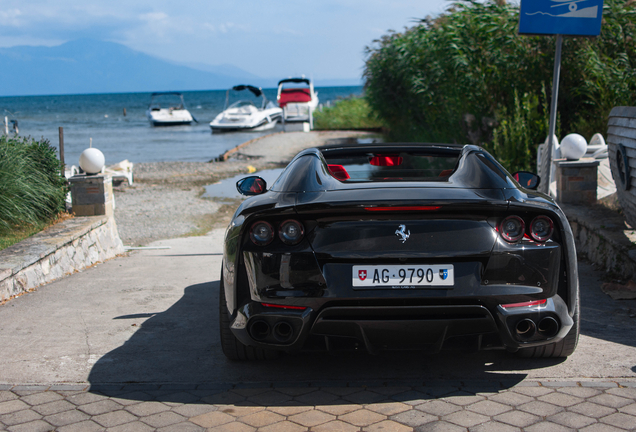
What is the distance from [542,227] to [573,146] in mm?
5045

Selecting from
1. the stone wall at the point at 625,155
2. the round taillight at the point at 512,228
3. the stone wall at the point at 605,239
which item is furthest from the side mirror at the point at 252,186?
the stone wall at the point at 625,155

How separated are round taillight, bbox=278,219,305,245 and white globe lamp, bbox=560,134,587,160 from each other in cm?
553

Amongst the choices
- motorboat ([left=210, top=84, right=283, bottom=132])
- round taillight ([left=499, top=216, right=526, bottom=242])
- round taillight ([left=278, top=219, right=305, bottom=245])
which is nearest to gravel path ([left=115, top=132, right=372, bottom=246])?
Answer: round taillight ([left=278, top=219, right=305, bottom=245])

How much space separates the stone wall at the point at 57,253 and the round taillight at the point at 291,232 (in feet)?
11.3

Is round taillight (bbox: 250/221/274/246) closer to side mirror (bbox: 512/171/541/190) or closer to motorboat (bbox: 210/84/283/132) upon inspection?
side mirror (bbox: 512/171/541/190)

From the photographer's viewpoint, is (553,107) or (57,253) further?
(553,107)

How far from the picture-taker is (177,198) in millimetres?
13562

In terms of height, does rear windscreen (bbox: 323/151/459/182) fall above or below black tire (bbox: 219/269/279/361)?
above

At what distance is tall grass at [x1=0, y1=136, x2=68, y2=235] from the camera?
7.61m

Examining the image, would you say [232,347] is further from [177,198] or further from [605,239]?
[177,198]

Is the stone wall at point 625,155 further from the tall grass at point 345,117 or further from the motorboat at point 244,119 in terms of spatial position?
the motorboat at point 244,119

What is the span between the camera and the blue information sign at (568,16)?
7.25 metres

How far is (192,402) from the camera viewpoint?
324 cm

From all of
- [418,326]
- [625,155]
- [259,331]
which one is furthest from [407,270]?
[625,155]
